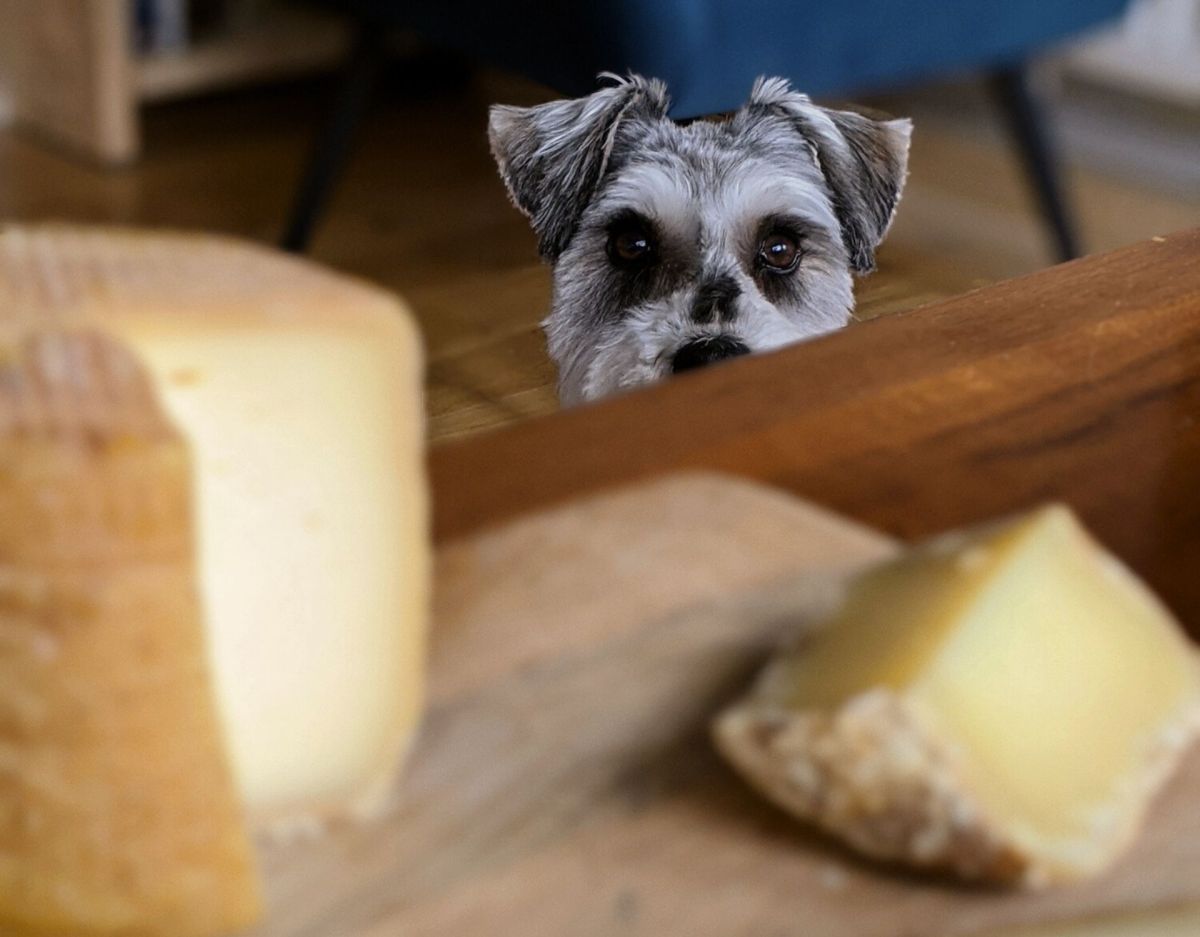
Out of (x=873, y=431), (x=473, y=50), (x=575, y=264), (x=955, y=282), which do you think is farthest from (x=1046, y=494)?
(x=473, y=50)

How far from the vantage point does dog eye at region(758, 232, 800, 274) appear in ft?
2.88

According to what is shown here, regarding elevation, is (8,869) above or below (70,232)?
below

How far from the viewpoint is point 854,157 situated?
0.81 m

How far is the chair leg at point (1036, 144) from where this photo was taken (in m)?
1.44

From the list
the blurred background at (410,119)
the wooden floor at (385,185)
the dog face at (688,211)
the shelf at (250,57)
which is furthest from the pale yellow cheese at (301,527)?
the shelf at (250,57)

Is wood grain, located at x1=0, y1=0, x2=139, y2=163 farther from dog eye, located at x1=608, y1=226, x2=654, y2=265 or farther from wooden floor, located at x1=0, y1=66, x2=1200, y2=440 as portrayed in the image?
dog eye, located at x1=608, y1=226, x2=654, y2=265

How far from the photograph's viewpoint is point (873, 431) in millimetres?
625

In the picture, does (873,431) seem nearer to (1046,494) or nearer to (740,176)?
(1046,494)

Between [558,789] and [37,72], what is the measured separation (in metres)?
2.43

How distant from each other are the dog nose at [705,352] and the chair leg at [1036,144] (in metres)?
0.66

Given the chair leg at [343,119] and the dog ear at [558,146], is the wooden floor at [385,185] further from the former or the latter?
the dog ear at [558,146]

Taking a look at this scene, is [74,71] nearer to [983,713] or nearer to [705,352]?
[705,352]

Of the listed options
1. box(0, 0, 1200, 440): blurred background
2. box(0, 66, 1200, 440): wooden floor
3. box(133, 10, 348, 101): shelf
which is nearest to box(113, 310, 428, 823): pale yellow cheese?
box(0, 0, 1200, 440): blurred background

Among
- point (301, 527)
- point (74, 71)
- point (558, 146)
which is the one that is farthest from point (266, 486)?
point (74, 71)
